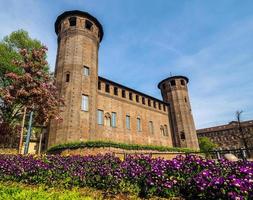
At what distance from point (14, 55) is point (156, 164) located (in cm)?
2628

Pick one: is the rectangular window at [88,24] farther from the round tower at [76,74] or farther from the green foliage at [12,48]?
the green foliage at [12,48]

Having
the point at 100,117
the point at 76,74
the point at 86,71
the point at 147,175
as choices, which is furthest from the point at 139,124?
the point at 147,175

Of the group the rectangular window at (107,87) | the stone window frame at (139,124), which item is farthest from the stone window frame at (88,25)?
the stone window frame at (139,124)

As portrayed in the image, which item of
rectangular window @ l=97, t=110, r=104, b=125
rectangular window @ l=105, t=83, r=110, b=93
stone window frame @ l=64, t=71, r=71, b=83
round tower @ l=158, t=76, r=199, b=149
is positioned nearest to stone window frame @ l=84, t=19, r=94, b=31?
stone window frame @ l=64, t=71, r=71, b=83

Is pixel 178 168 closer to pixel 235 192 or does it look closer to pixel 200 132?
pixel 235 192

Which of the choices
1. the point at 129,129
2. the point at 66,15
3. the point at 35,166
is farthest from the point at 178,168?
the point at 66,15

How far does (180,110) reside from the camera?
38.5 meters

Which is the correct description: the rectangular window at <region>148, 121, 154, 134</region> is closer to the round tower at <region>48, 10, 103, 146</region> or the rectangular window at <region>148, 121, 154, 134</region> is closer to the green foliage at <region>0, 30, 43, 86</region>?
the round tower at <region>48, 10, 103, 146</region>

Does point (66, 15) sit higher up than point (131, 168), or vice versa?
point (66, 15)

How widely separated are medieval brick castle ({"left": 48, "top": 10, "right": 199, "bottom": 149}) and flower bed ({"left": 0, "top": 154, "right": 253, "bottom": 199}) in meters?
10.8

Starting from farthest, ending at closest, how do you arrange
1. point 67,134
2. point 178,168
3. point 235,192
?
point 67,134
point 178,168
point 235,192

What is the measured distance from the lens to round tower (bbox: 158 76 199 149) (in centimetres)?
3678

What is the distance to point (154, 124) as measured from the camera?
33781mm

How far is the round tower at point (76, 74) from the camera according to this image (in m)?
19.9
